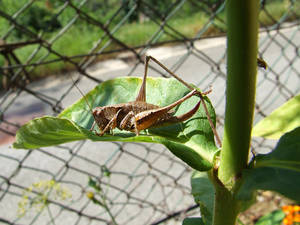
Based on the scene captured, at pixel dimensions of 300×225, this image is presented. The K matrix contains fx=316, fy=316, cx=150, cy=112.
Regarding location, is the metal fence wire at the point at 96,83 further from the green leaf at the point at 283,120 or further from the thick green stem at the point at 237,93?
the thick green stem at the point at 237,93

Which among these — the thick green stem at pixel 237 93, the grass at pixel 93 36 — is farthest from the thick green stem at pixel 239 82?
the grass at pixel 93 36

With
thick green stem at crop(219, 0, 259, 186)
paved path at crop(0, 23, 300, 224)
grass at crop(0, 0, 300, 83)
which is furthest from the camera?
grass at crop(0, 0, 300, 83)

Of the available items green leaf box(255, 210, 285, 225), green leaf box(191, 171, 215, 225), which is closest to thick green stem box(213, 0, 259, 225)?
green leaf box(191, 171, 215, 225)

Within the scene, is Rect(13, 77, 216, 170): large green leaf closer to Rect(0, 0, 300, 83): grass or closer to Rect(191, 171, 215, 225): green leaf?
Rect(191, 171, 215, 225): green leaf

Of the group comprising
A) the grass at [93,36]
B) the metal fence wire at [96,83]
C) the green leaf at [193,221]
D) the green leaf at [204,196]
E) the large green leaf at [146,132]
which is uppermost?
the grass at [93,36]

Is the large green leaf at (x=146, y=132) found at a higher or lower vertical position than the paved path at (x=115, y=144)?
lower

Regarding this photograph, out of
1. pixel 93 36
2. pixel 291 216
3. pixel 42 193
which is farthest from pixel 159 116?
pixel 93 36

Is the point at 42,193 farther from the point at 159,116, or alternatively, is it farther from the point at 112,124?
the point at 159,116
